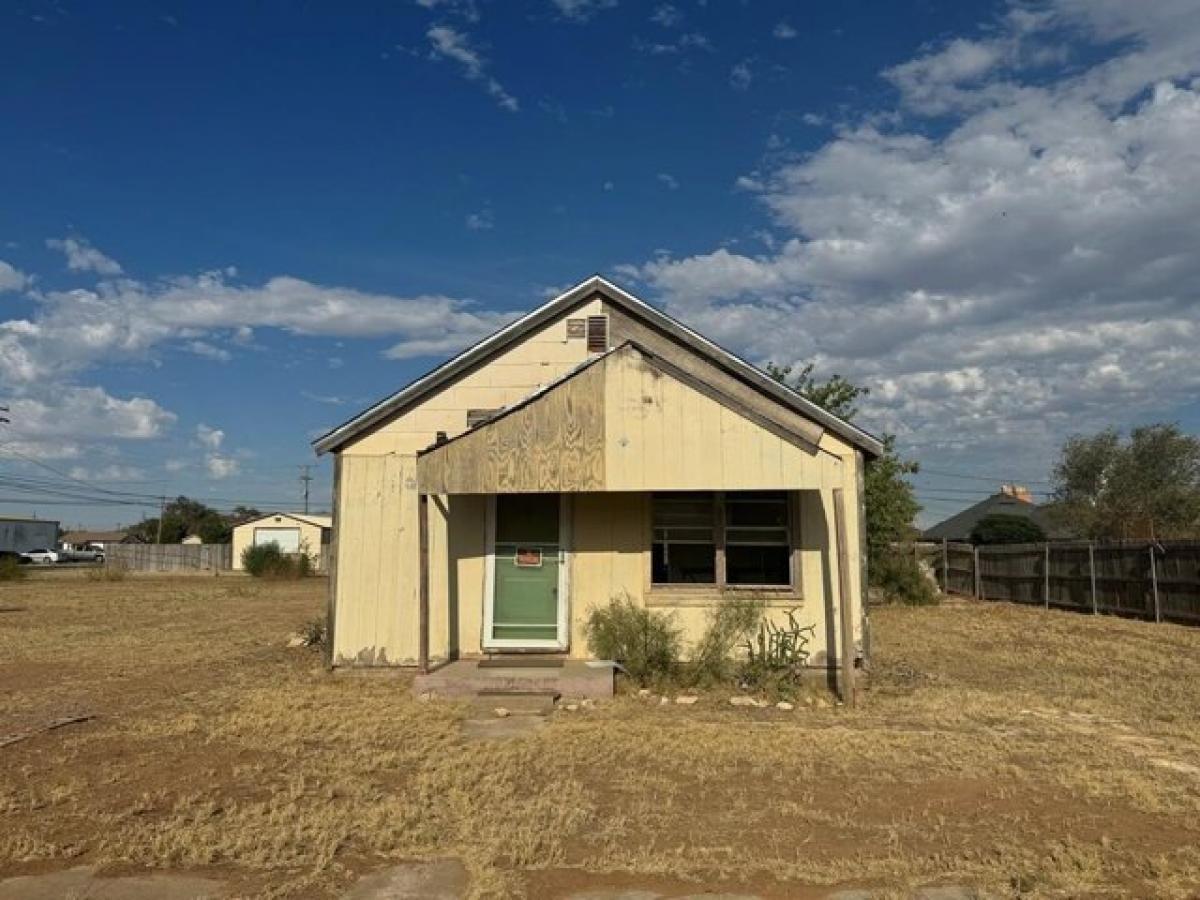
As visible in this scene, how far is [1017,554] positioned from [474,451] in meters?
19.6

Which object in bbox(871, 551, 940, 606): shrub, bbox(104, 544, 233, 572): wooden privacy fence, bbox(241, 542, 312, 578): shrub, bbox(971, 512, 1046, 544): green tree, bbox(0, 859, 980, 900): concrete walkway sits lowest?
bbox(0, 859, 980, 900): concrete walkway

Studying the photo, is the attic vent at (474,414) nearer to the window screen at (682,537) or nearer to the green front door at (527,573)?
the green front door at (527,573)

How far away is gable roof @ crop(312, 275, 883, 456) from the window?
1.19m

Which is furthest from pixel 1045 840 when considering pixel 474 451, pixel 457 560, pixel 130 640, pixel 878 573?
pixel 878 573

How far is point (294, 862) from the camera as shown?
5.05m

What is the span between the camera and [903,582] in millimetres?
25500

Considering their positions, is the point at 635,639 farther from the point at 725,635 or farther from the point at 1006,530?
the point at 1006,530

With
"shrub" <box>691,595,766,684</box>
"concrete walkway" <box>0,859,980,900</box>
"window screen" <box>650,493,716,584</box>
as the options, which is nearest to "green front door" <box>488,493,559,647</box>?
"window screen" <box>650,493,716,584</box>

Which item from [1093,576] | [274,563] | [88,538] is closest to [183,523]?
[88,538]

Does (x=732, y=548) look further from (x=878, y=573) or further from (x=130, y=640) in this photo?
(x=878, y=573)

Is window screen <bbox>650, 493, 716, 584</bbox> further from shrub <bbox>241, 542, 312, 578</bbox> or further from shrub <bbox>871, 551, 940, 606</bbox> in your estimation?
shrub <bbox>241, 542, 312, 578</bbox>

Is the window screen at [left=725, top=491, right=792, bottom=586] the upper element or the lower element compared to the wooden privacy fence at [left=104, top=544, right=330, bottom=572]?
lower

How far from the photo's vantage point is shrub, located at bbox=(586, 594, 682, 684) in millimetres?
10734

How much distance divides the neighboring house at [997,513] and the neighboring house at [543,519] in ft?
157
